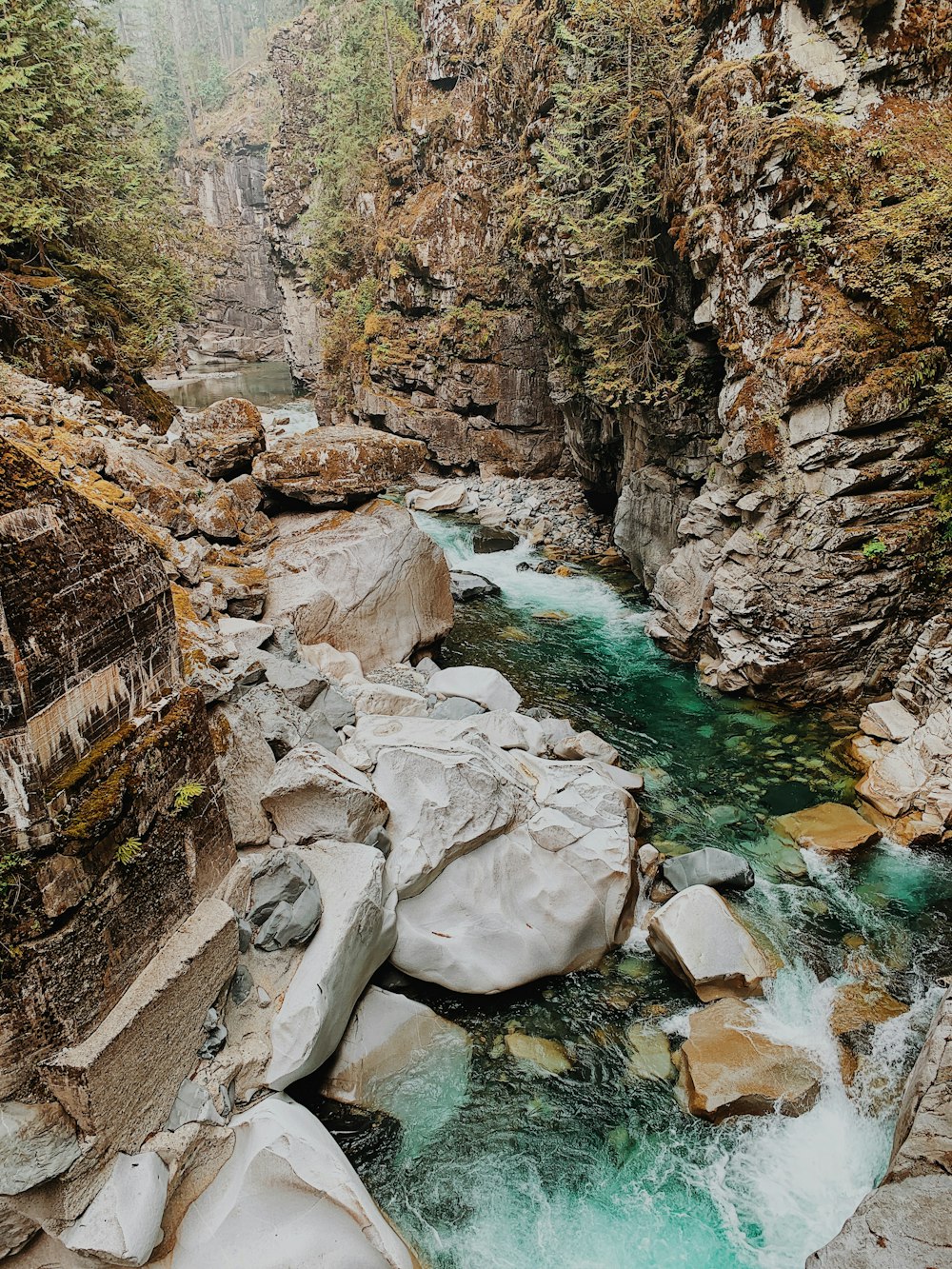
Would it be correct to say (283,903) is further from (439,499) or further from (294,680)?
(439,499)

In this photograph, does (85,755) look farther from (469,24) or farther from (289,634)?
(469,24)

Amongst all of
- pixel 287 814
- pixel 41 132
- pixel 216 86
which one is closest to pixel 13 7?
pixel 41 132

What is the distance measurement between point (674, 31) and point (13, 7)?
11.2m

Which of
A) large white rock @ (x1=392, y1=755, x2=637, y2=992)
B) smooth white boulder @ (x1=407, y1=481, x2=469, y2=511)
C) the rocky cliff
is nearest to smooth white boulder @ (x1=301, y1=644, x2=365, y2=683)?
large white rock @ (x1=392, y1=755, x2=637, y2=992)

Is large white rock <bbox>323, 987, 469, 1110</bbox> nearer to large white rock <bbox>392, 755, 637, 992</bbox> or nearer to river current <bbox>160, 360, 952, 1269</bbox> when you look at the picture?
river current <bbox>160, 360, 952, 1269</bbox>

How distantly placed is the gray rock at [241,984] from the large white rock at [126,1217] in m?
0.93

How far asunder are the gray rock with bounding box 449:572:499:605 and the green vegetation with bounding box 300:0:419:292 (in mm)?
18392

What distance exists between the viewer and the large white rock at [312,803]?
5.50 meters

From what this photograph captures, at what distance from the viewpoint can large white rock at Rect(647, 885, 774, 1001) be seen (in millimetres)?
5566

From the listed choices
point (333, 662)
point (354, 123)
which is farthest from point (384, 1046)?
point (354, 123)

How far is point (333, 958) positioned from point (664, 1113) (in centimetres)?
264

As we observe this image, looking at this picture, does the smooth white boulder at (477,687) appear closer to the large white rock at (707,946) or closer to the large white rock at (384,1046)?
the large white rock at (707,946)

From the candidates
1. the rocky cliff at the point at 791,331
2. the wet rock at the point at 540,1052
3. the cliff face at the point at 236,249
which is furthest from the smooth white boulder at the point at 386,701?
the cliff face at the point at 236,249

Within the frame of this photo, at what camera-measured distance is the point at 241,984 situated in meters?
4.47
